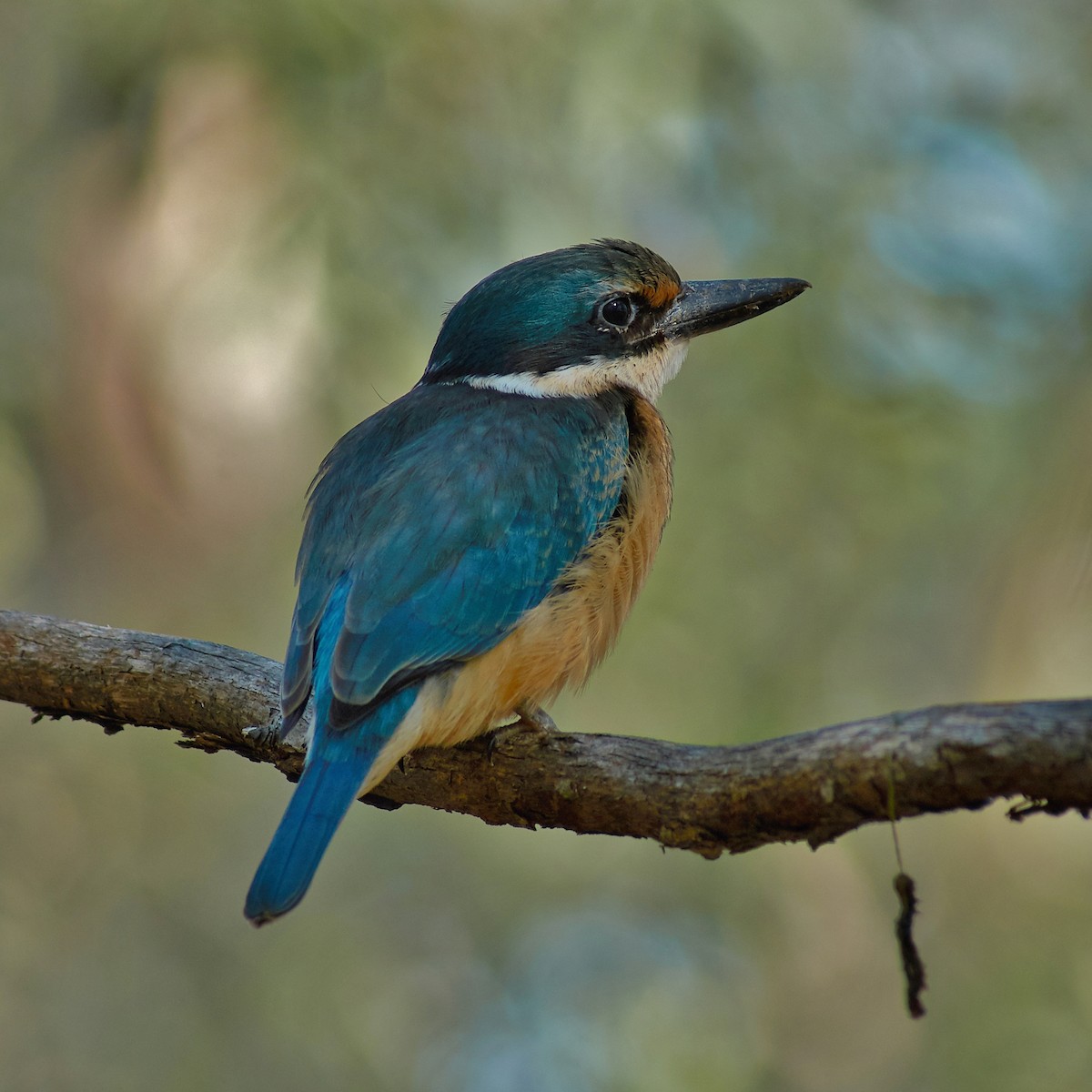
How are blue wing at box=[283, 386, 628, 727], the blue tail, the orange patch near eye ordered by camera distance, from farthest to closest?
1. the orange patch near eye
2. blue wing at box=[283, 386, 628, 727]
3. the blue tail

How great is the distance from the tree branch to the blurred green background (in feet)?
8.40

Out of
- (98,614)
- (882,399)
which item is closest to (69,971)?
(98,614)

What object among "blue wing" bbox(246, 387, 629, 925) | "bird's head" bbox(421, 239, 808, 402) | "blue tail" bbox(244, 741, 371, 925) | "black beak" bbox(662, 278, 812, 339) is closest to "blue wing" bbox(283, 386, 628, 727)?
"blue wing" bbox(246, 387, 629, 925)

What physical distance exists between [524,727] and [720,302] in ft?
6.27

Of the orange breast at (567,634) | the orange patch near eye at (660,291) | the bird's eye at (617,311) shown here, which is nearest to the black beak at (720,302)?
the orange patch near eye at (660,291)

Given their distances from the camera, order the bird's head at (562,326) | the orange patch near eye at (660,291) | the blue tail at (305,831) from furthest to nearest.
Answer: the orange patch near eye at (660,291)
the bird's head at (562,326)
the blue tail at (305,831)

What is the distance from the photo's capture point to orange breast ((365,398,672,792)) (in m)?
3.43

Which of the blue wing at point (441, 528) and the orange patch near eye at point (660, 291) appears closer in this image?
the blue wing at point (441, 528)

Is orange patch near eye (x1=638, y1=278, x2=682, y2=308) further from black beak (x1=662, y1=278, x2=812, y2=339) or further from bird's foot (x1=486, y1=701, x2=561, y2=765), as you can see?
bird's foot (x1=486, y1=701, x2=561, y2=765)

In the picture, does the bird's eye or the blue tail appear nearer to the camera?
the blue tail

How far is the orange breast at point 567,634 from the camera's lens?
3430 mm

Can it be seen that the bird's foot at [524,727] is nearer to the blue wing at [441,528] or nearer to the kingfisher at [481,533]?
the kingfisher at [481,533]

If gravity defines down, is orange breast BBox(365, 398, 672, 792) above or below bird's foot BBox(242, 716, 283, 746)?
above

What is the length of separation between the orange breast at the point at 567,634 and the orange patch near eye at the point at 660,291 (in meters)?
0.46
